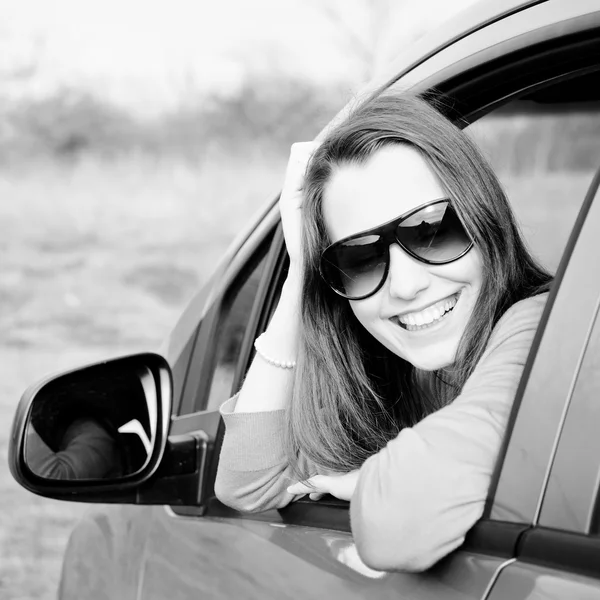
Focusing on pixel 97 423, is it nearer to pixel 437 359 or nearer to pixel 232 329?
pixel 232 329

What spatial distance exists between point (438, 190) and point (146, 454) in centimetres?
75

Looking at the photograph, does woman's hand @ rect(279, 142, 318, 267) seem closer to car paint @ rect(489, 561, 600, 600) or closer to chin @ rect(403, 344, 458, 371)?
chin @ rect(403, 344, 458, 371)

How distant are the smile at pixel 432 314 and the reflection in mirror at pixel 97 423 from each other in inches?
22.3

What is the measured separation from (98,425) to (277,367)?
0.38 meters

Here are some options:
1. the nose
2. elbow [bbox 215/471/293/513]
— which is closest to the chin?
the nose

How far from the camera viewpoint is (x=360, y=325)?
193 centimetres

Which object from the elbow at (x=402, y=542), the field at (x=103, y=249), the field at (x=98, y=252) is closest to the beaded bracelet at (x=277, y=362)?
the elbow at (x=402, y=542)

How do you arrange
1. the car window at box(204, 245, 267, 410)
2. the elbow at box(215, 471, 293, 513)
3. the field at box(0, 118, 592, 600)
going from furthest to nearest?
the field at box(0, 118, 592, 600)
the car window at box(204, 245, 267, 410)
the elbow at box(215, 471, 293, 513)

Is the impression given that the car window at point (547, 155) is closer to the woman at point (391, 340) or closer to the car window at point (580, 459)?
the woman at point (391, 340)

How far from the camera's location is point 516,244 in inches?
67.2

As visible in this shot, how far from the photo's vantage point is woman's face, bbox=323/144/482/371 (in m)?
1.63

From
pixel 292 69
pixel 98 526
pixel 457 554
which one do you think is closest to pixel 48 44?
pixel 292 69

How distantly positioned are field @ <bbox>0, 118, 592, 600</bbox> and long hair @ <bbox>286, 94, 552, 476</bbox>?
233 inches

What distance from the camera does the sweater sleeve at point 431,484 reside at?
1.25 metres
